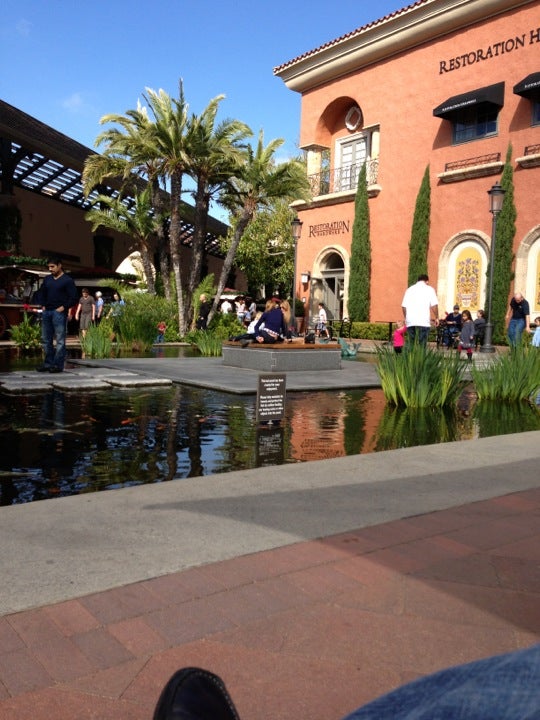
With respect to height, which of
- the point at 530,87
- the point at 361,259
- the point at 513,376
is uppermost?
the point at 530,87

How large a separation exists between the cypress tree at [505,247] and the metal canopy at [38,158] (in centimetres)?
1237

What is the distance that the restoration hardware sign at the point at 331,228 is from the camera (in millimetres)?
25723

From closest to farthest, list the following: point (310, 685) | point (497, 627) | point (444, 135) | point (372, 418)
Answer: point (310, 685) → point (497, 627) → point (372, 418) → point (444, 135)

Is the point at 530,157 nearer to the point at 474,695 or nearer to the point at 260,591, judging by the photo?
the point at 260,591

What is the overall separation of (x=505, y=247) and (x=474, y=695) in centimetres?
2089

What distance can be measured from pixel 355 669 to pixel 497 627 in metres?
0.63

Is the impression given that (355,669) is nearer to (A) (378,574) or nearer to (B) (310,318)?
(A) (378,574)

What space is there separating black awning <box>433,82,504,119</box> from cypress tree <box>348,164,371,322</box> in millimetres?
4158

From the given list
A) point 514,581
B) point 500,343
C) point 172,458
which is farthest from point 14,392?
point 500,343

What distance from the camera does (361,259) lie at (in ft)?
80.7

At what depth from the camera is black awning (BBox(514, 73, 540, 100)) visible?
18837mm

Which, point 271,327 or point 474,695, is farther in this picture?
point 271,327

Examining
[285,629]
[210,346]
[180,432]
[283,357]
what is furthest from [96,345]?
[285,629]

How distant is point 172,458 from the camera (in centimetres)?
522
